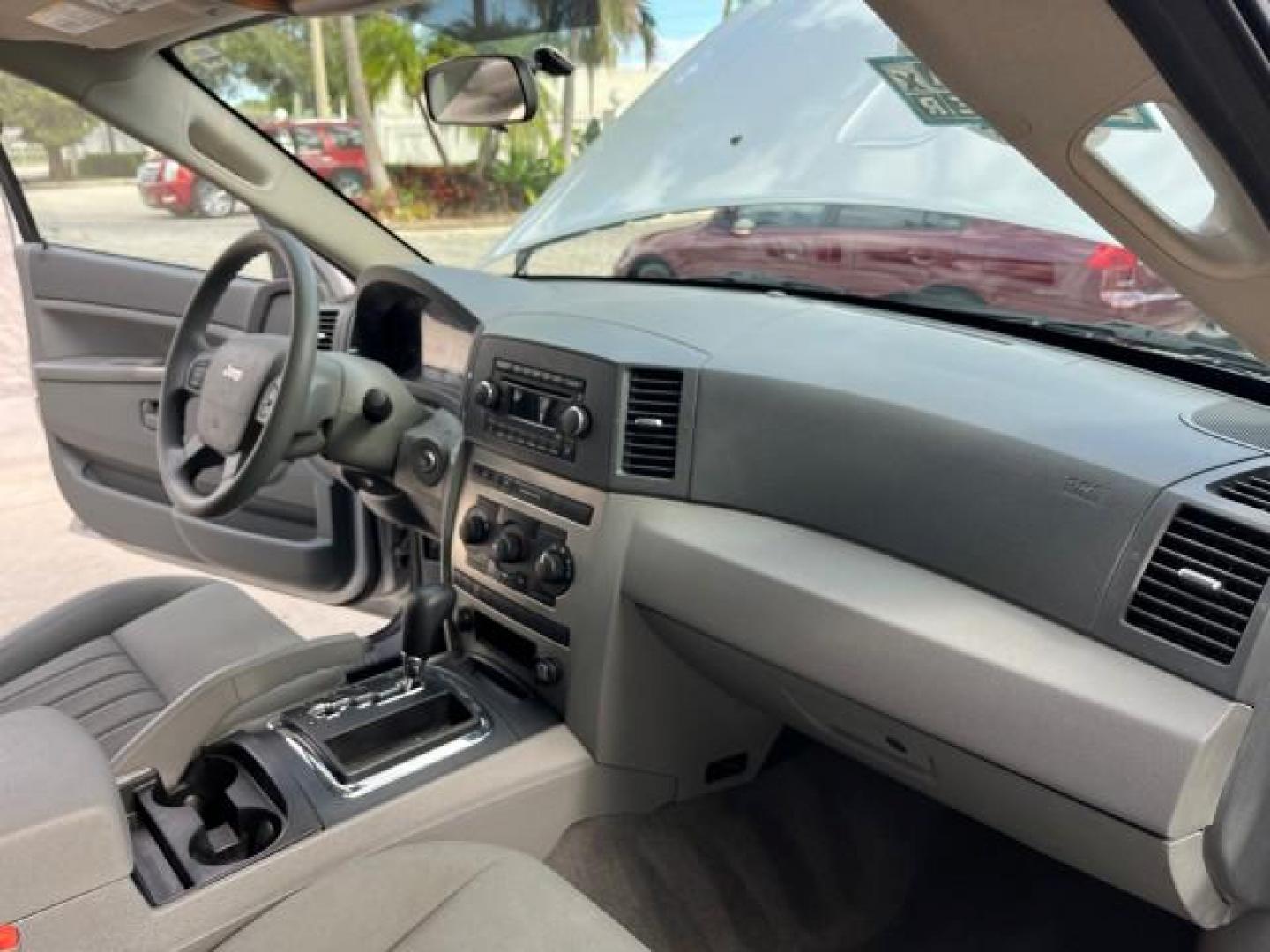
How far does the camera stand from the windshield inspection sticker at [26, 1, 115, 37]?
198 centimetres

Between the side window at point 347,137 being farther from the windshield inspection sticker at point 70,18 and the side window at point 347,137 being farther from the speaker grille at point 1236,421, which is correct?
the speaker grille at point 1236,421

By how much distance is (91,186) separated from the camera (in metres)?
3.62

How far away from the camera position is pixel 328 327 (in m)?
2.45

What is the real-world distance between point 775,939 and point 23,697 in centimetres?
146

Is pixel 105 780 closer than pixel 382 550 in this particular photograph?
Yes

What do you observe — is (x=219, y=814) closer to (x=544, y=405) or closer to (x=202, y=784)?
(x=202, y=784)

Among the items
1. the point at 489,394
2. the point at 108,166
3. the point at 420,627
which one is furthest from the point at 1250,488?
the point at 108,166

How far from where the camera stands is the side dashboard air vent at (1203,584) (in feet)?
3.67

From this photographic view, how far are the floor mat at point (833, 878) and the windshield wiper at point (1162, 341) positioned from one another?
898 millimetres

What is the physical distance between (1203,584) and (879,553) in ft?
1.39

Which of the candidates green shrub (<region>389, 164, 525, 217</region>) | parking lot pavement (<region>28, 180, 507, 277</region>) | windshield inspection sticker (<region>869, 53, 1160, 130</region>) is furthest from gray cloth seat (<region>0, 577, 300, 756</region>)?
green shrub (<region>389, 164, 525, 217</region>)

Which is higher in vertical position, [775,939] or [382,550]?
[382,550]

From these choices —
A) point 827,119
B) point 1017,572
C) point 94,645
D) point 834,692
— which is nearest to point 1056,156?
point 1017,572

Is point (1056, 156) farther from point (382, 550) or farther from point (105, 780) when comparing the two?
point (382, 550)
